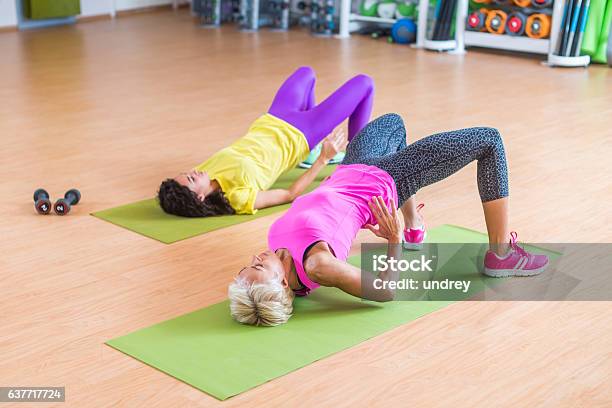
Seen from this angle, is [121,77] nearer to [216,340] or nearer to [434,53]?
[434,53]

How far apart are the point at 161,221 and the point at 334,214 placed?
1.05 m

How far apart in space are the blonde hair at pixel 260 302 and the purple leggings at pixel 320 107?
145 cm

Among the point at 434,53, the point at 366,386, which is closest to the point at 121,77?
the point at 434,53

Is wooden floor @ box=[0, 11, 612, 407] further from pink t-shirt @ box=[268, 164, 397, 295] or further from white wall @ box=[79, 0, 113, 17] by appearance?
white wall @ box=[79, 0, 113, 17]

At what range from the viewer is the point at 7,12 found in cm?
828

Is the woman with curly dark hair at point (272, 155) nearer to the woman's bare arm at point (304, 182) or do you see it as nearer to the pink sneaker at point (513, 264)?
the woman's bare arm at point (304, 182)

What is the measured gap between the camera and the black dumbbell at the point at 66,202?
12.4 ft

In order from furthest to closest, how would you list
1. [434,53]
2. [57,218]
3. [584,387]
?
1. [434,53]
2. [57,218]
3. [584,387]

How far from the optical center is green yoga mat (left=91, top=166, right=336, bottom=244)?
359 centimetres

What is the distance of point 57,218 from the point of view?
377 centimetres

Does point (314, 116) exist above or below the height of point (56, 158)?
above

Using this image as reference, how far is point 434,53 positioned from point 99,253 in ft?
15.3

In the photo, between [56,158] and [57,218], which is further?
[56,158]

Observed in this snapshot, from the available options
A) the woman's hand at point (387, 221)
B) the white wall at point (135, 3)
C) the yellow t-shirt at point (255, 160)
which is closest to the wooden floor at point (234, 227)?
the yellow t-shirt at point (255, 160)
